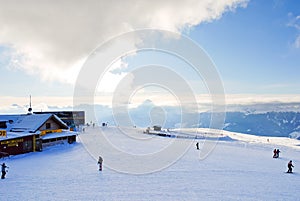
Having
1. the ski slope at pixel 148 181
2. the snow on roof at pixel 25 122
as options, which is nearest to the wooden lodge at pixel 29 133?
the snow on roof at pixel 25 122

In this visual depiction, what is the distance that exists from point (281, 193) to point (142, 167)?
40.7ft

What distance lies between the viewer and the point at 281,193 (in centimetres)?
1820

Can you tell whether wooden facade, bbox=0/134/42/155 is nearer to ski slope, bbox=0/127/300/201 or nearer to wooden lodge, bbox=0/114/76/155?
wooden lodge, bbox=0/114/76/155

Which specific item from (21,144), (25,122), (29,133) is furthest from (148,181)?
(25,122)

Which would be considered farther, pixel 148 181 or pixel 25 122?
pixel 25 122

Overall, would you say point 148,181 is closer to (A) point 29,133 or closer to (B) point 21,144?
(B) point 21,144

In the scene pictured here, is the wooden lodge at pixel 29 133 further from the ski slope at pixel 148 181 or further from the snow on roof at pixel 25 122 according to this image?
the ski slope at pixel 148 181

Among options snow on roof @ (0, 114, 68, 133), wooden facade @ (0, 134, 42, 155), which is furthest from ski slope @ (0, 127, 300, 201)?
snow on roof @ (0, 114, 68, 133)

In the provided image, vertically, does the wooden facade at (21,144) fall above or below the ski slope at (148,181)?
above

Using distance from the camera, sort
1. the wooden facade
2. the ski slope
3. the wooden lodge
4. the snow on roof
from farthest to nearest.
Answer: the snow on roof, the wooden lodge, the wooden facade, the ski slope

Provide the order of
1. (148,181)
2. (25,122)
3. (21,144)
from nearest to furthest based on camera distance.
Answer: (148,181)
(21,144)
(25,122)

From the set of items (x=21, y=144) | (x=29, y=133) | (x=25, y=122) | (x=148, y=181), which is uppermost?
(x=25, y=122)

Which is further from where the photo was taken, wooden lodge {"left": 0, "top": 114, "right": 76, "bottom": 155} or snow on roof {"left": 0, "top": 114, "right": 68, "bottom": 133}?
snow on roof {"left": 0, "top": 114, "right": 68, "bottom": 133}

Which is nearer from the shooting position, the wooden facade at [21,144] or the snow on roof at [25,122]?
the wooden facade at [21,144]
